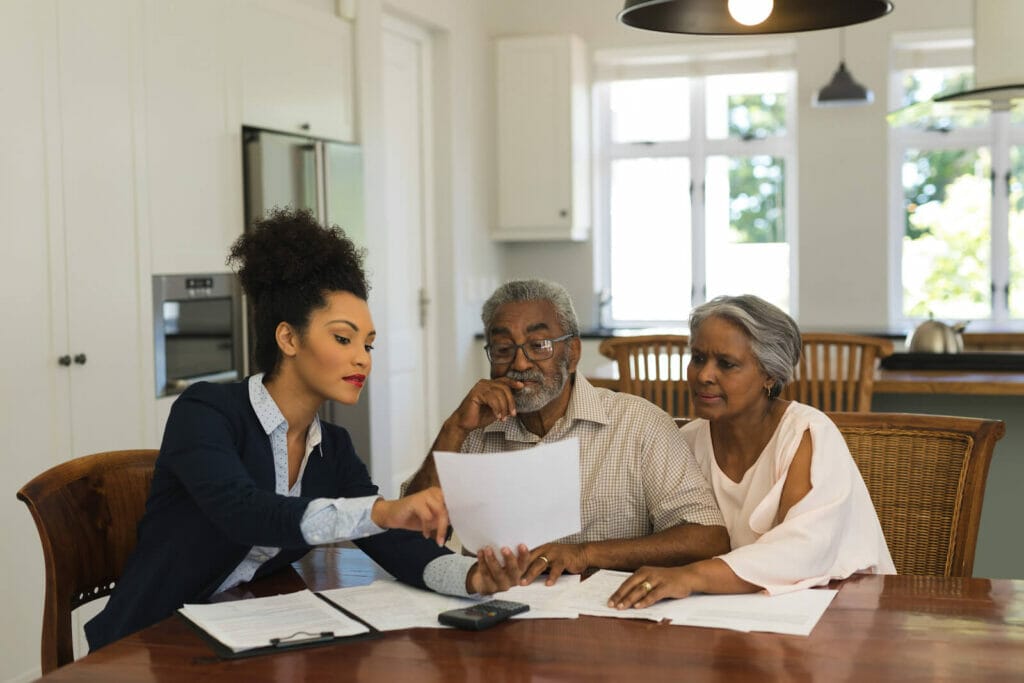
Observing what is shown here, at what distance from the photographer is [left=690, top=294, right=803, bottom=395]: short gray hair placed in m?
2.10

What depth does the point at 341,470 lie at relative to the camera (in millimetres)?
1969

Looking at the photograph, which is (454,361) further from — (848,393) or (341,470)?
(341,470)

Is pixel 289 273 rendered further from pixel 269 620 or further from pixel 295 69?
pixel 295 69

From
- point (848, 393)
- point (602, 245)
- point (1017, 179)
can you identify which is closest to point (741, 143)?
point (602, 245)

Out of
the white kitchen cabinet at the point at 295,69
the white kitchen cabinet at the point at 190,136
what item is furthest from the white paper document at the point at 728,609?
the white kitchen cabinet at the point at 295,69

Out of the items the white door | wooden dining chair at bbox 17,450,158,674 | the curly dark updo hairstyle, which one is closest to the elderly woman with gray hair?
the curly dark updo hairstyle

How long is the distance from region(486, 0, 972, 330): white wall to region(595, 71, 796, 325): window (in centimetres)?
18

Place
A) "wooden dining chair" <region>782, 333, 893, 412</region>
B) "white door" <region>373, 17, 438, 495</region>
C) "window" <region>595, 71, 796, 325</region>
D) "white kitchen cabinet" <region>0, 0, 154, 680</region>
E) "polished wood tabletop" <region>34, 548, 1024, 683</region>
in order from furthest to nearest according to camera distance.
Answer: "window" <region>595, 71, 796, 325</region> → "white door" <region>373, 17, 438, 495</region> → "wooden dining chair" <region>782, 333, 893, 412</region> → "white kitchen cabinet" <region>0, 0, 154, 680</region> → "polished wood tabletop" <region>34, 548, 1024, 683</region>

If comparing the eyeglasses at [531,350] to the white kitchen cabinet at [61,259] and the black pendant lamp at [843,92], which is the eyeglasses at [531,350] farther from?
the black pendant lamp at [843,92]

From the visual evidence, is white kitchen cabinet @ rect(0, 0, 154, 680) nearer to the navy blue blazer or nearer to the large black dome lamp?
the navy blue blazer

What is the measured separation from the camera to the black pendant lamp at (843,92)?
574cm

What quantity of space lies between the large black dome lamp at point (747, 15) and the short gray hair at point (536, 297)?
0.51 meters

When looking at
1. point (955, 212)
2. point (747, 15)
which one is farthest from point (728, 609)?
point (955, 212)

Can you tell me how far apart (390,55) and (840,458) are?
4111mm
